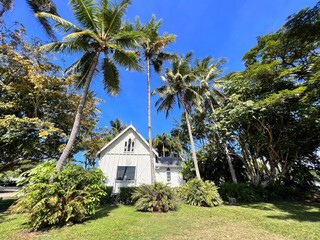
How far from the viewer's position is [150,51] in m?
16.2

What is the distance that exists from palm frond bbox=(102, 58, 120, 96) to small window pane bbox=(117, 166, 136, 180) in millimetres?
8256

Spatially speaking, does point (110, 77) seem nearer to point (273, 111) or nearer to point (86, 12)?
point (86, 12)

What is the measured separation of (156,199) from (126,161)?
765 cm

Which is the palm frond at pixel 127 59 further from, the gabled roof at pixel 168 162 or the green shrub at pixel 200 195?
the gabled roof at pixel 168 162

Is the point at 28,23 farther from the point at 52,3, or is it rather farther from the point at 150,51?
the point at 150,51

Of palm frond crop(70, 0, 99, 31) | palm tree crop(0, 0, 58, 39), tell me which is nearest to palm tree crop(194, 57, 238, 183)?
palm frond crop(70, 0, 99, 31)

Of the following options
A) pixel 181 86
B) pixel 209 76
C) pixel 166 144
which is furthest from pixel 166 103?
pixel 166 144

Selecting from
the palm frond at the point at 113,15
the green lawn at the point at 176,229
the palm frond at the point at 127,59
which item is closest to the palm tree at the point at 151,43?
the palm frond at the point at 127,59

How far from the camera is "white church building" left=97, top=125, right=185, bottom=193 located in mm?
17250

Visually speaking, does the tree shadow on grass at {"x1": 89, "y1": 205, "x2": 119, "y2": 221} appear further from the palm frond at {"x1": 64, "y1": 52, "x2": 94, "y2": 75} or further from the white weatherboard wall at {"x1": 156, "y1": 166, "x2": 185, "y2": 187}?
the white weatherboard wall at {"x1": 156, "y1": 166, "x2": 185, "y2": 187}

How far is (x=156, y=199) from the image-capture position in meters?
10.9

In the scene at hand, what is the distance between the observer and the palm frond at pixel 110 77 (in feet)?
40.2

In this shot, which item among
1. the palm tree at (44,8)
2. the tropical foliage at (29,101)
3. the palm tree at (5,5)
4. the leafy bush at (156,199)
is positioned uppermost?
the palm tree at (44,8)

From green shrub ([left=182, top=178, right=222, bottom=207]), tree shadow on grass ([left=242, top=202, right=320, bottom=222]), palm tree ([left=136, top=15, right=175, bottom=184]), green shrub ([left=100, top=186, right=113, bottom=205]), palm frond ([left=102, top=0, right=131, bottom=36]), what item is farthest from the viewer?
palm tree ([left=136, top=15, right=175, bottom=184])
